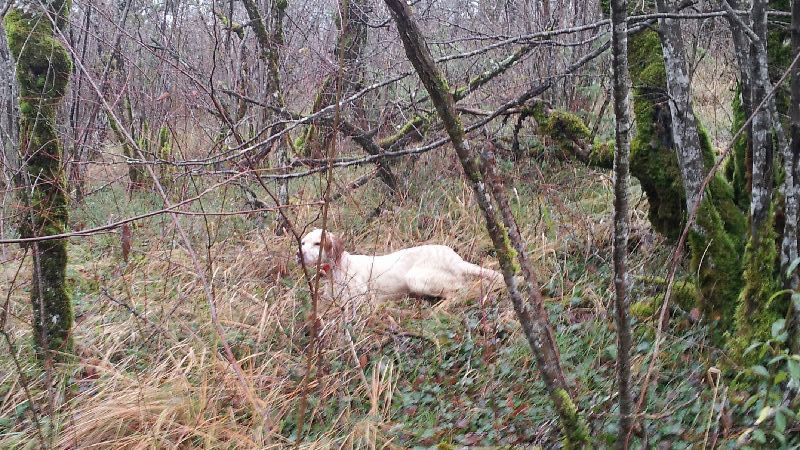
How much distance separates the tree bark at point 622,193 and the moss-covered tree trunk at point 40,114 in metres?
2.71

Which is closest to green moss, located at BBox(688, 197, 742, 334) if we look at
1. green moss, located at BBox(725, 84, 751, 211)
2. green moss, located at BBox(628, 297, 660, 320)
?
green moss, located at BBox(725, 84, 751, 211)

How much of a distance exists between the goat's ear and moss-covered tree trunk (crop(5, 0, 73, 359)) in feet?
5.97

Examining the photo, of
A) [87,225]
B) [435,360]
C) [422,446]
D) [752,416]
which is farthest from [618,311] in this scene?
[87,225]

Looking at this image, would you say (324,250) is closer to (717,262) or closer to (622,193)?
(717,262)

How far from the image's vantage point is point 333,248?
5.08 meters

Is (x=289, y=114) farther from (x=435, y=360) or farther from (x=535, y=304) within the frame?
(x=535, y=304)

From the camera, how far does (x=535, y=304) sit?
2363 millimetres

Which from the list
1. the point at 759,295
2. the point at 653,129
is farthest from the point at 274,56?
the point at 759,295

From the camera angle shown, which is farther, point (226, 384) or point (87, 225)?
point (87, 225)

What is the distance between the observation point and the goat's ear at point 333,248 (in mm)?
4927

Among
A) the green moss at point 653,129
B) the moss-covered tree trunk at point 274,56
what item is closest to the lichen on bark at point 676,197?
the green moss at point 653,129

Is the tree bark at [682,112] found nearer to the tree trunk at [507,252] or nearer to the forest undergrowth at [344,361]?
the forest undergrowth at [344,361]

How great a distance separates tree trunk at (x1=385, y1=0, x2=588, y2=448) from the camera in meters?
2.19

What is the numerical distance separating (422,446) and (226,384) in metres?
1.11
